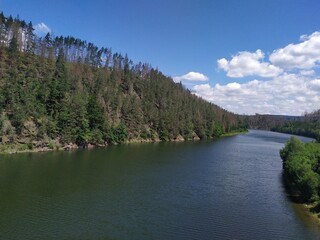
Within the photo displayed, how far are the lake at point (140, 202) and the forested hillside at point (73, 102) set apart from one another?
22111 mm

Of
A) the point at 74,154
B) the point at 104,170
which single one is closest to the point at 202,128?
the point at 74,154

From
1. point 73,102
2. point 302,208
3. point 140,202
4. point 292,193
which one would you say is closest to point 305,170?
point 292,193

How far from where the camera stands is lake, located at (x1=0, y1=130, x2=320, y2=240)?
117ft

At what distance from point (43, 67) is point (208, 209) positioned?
356 feet

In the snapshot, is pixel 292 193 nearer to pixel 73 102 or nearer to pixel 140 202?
pixel 140 202

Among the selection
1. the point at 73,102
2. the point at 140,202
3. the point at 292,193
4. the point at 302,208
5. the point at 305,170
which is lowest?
the point at 140,202

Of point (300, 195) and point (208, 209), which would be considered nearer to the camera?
point (208, 209)

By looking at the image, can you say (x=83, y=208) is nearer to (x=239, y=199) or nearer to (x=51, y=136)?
(x=239, y=199)

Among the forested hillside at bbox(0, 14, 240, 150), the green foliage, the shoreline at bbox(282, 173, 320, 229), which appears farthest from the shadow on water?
the forested hillside at bbox(0, 14, 240, 150)

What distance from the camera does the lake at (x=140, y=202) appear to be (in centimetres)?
3559

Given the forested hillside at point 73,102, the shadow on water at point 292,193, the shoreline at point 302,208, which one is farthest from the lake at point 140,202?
the forested hillside at point 73,102

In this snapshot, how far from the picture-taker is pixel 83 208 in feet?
138

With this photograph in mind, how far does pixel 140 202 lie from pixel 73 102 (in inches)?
2827

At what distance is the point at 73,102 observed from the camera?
4341 inches
